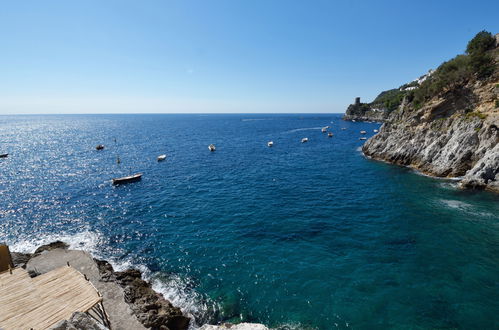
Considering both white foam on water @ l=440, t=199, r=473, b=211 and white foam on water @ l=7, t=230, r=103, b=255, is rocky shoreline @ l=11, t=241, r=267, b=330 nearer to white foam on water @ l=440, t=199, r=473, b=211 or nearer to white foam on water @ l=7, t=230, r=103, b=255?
white foam on water @ l=7, t=230, r=103, b=255

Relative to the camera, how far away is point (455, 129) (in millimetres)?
47500

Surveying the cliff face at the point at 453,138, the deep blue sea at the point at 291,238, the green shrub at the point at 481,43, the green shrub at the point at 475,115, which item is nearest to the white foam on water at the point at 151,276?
the deep blue sea at the point at 291,238

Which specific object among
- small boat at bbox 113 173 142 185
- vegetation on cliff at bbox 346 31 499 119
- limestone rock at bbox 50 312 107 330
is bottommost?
small boat at bbox 113 173 142 185

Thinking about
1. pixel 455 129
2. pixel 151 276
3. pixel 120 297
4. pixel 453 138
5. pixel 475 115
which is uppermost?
pixel 475 115

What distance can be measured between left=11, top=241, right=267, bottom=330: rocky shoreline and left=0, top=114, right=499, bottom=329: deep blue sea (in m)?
1.36

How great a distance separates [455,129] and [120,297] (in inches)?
2497

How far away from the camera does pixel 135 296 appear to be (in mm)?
18766

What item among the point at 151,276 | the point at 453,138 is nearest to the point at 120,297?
the point at 151,276

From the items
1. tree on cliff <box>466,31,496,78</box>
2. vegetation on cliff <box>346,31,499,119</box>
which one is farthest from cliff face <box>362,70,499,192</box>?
tree on cliff <box>466,31,496,78</box>

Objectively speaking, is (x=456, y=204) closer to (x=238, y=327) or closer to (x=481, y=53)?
(x=238, y=327)

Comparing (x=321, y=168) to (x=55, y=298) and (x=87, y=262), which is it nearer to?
(x=87, y=262)

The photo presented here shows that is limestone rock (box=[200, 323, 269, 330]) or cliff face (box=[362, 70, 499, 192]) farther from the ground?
cliff face (box=[362, 70, 499, 192])

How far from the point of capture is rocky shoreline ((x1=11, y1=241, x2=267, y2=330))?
1577cm

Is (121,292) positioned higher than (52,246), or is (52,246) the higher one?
(121,292)
